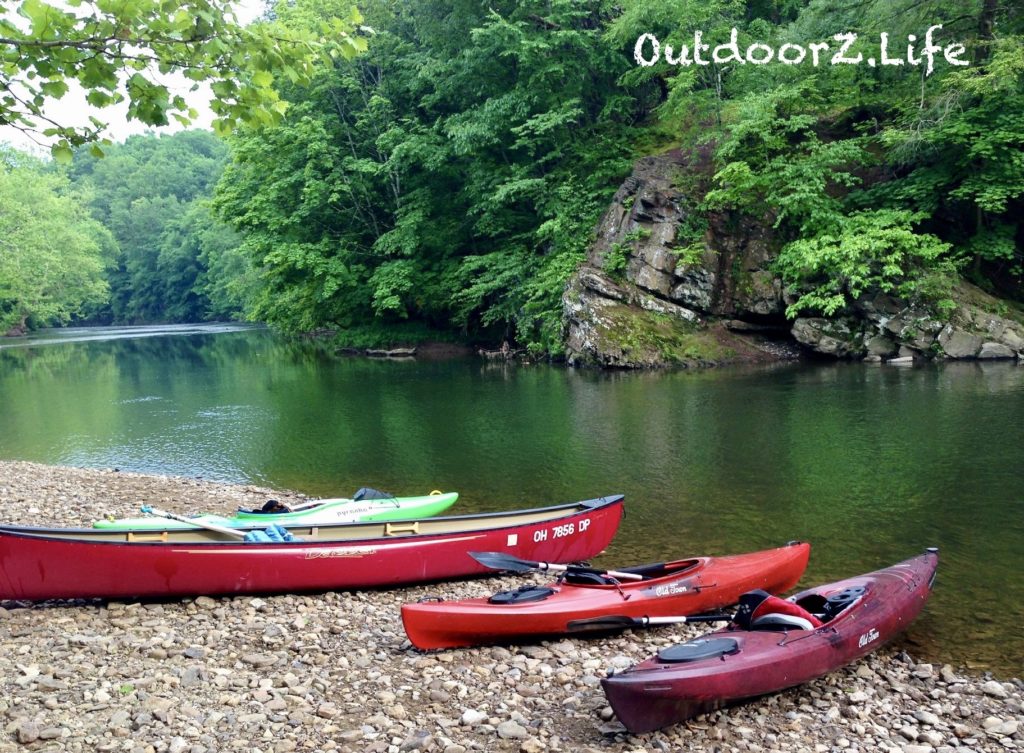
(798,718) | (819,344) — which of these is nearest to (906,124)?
(819,344)

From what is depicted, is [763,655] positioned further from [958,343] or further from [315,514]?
[958,343]

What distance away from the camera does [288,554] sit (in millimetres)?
8234

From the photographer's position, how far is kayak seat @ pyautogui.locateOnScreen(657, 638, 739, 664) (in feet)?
18.5

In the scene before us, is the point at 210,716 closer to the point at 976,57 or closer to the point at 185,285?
the point at 976,57

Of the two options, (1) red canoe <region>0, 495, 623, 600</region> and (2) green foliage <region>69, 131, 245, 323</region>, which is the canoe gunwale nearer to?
(1) red canoe <region>0, 495, 623, 600</region>

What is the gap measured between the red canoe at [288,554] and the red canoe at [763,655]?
3202 millimetres

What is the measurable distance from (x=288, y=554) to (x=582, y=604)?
3200mm

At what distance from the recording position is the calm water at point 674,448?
996 centimetres

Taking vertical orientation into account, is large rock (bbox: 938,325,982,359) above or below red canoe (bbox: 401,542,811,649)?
above

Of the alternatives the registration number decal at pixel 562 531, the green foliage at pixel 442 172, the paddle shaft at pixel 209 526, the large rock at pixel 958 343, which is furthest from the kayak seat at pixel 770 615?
the green foliage at pixel 442 172

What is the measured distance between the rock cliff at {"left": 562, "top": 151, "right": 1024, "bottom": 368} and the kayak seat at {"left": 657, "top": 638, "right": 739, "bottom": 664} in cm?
2215

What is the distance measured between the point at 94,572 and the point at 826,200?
1017 inches

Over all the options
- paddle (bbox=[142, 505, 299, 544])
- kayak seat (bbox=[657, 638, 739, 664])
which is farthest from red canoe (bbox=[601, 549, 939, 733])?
paddle (bbox=[142, 505, 299, 544])

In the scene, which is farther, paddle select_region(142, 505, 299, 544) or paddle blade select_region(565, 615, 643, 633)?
paddle select_region(142, 505, 299, 544)
